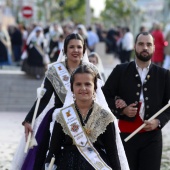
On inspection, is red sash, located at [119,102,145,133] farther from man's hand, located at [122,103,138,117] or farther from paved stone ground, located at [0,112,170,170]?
paved stone ground, located at [0,112,170,170]

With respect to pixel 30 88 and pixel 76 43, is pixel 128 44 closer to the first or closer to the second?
pixel 30 88

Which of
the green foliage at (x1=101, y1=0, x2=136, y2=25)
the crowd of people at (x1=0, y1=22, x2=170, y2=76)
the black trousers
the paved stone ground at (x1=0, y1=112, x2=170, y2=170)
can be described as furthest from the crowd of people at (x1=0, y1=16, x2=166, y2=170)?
the green foliage at (x1=101, y1=0, x2=136, y2=25)

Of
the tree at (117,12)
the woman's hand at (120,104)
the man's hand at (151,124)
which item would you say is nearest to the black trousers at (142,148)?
the man's hand at (151,124)

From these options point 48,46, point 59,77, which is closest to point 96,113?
point 59,77

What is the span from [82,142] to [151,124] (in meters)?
1.17

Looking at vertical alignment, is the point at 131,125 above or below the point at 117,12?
above

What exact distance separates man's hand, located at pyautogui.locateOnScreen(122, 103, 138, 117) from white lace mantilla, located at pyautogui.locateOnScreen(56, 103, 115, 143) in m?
1.10

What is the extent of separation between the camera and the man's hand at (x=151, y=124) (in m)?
5.85

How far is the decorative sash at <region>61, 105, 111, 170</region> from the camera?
4.80 meters

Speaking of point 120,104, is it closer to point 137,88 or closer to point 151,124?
point 137,88

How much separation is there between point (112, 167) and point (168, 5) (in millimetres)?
36958

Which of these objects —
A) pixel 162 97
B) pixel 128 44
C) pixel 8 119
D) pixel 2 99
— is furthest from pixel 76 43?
pixel 128 44

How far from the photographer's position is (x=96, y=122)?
4859 mm

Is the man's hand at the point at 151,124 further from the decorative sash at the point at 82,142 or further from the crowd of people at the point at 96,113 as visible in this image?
the decorative sash at the point at 82,142
